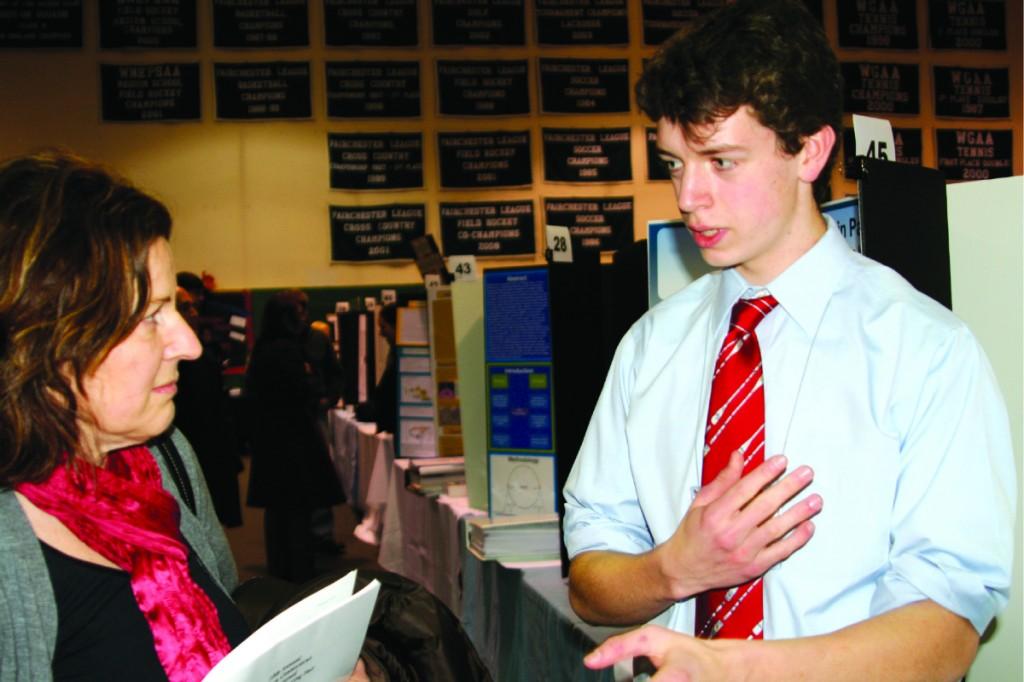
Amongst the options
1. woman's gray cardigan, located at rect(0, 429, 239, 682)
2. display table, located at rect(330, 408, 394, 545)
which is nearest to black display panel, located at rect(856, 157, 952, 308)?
woman's gray cardigan, located at rect(0, 429, 239, 682)

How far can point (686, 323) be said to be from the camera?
146cm

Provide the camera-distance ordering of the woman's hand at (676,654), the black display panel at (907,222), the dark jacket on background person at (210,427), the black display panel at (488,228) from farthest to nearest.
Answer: the black display panel at (488,228) → the dark jacket on background person at (210,427) → the black display panel at (907,222) → the woman's hand at (676,654)

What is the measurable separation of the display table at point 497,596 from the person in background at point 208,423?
3.24 feet

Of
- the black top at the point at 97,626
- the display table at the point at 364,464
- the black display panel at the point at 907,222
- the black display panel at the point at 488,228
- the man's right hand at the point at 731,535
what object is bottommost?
Answer: the display table at the point at 364,464

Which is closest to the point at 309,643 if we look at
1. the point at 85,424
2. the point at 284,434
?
the point at 85,424

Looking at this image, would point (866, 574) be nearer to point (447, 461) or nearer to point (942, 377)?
point (942, 377)

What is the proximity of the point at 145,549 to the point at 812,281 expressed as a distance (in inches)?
38.0

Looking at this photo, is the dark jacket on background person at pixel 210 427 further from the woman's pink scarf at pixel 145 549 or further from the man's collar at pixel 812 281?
the man's collar at pixel 812 281

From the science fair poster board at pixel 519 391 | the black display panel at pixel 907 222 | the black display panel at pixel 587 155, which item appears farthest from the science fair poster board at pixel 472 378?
the black display panel at pixel 587 155

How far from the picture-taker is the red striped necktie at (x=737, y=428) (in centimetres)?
123

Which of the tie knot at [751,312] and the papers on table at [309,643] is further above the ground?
the tie knot at [751,312]

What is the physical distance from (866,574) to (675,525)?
0.86ft

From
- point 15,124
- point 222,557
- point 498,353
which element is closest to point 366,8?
point 15,124

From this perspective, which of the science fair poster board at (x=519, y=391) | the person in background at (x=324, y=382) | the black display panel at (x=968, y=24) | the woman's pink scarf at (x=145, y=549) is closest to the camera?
the woman's pink scarf at (x=145, y=549)
